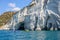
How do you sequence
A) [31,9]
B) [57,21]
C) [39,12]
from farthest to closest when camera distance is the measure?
[31,9], [39,12], [57,21]

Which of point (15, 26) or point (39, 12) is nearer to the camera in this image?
point (39, 12)

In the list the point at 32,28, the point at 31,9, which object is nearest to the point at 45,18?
the point at 32,28

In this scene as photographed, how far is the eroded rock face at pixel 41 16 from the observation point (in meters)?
90.6

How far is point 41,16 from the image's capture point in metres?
97.7

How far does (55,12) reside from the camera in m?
92.4

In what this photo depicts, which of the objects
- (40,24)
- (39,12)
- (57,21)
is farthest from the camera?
(39,12)

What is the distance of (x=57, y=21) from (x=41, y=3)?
2181cm

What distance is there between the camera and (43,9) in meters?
103

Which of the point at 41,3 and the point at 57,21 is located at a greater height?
the point at 41,3

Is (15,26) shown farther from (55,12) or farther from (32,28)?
(55,12)

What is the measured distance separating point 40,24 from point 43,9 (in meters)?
11.0

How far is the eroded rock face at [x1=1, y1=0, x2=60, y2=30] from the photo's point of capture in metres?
90.6

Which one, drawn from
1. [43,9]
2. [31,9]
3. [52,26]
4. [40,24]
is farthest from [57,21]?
[31,9]

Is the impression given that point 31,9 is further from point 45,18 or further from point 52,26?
point 52,26
